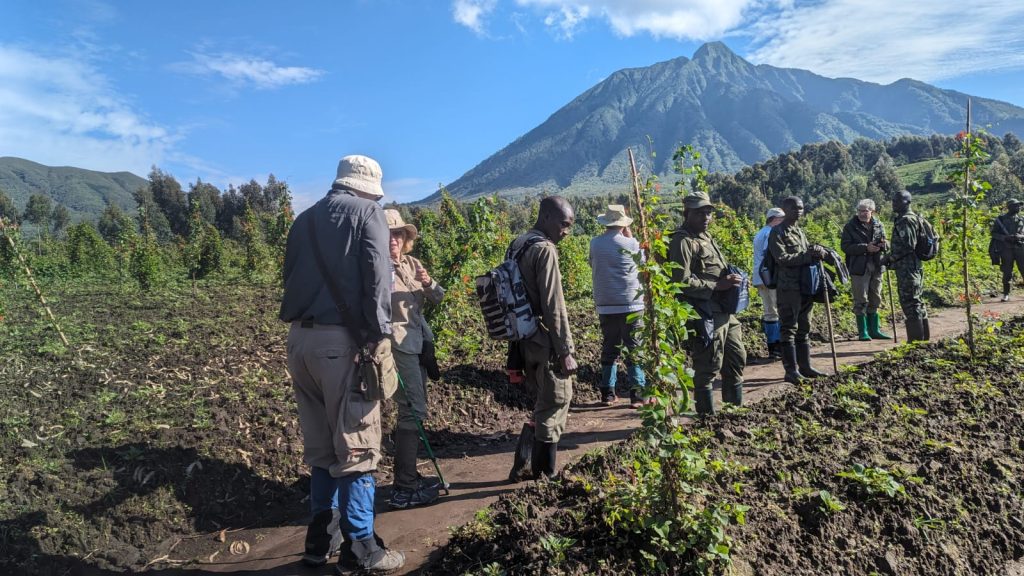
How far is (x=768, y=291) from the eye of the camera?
778 cm

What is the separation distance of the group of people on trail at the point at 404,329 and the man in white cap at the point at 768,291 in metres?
0.75

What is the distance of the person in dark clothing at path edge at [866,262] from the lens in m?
7.74

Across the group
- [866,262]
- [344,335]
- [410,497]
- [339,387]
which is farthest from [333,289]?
[866,262]

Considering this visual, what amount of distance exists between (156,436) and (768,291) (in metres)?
7.19

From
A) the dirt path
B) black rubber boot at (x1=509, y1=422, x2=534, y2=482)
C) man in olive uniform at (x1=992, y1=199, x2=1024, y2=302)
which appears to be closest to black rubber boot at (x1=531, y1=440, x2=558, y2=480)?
black rubber boot at (x1=509, y1=422, x2=534, y2=482)

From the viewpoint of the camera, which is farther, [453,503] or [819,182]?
[819,182]

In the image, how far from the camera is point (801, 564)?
2.98 m

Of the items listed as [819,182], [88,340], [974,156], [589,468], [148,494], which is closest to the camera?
[589,468]

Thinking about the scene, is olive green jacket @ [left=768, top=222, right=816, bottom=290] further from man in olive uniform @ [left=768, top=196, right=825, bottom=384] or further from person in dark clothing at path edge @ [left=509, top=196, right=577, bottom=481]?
person in dark clothing at path edge @ [left=509, top=196, right=577, bottom=481]

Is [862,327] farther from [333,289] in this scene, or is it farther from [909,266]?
[333,289]

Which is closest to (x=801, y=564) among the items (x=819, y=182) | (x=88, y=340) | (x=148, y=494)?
(x=148, y=494)

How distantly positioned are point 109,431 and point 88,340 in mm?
3955

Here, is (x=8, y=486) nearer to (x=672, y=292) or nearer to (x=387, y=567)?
(x=387, y=567)

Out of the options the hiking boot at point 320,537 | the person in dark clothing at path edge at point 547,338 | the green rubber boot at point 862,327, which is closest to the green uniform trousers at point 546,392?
the person in dark clothing at path edge at point 547,338
